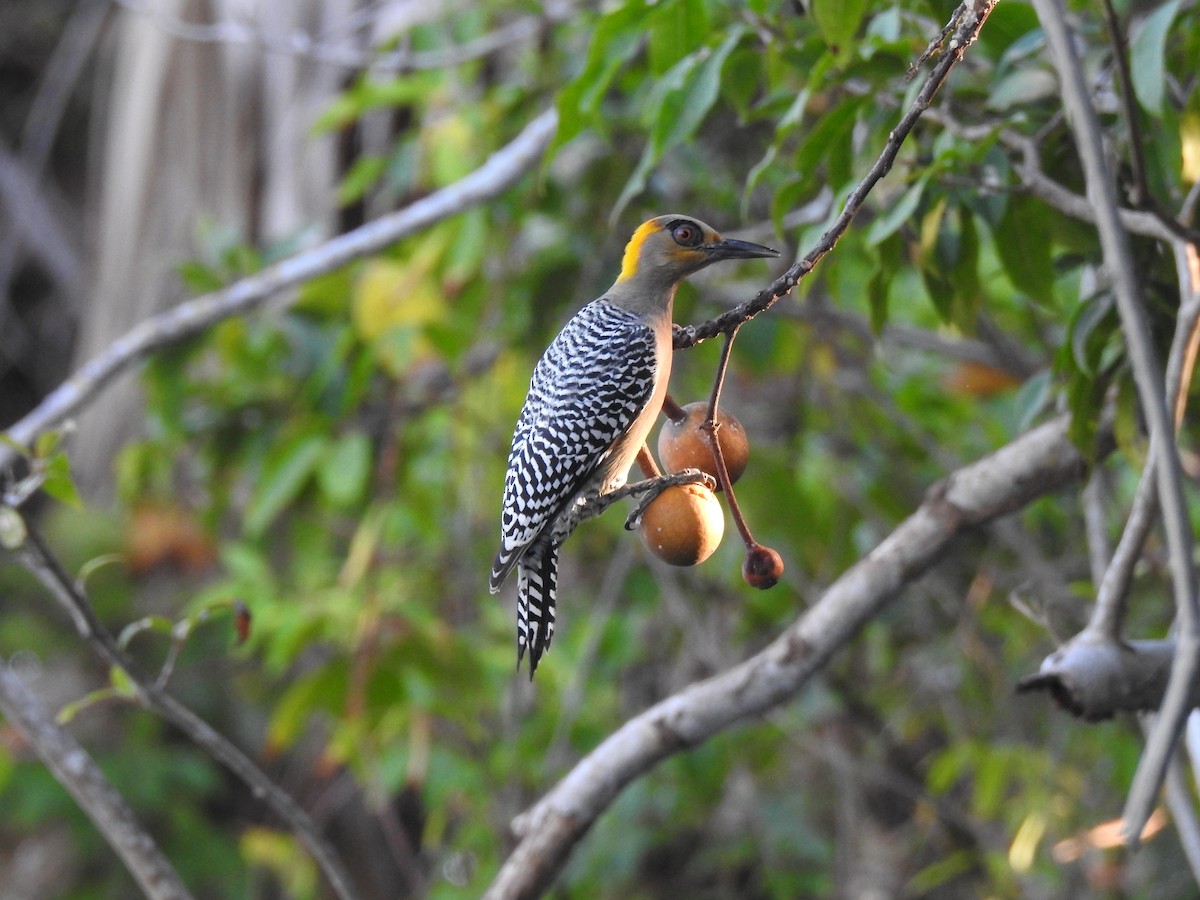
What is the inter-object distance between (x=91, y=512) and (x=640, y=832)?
2.54m

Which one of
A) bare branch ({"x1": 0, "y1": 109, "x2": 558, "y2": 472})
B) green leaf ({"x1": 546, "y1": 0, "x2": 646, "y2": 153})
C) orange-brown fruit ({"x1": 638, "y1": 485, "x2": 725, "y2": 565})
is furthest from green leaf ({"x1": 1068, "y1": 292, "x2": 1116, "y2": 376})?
bare branch ({"x1": 0, "y1": 109, "x2": 558, "y2": 472})

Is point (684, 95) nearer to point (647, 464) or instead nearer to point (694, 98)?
point (694, 98)

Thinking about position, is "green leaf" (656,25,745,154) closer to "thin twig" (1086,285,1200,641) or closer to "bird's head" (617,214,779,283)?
"bird's head" (617,214,779,283)

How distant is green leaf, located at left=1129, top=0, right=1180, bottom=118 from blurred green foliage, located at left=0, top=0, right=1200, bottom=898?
1.78 feet

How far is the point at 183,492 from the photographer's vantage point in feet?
17.2

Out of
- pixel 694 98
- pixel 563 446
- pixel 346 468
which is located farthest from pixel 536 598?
pixel 346 468

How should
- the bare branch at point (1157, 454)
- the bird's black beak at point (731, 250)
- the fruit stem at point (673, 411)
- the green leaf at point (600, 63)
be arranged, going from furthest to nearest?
the green leaf at point (600, 63) → the bird's black beak at point (731, 250) → the fruit stem at point (673, 411) → the bare branch at point (1157, 454)

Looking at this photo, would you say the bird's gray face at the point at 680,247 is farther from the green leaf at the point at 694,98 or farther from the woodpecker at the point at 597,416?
the green leaf at the point at 694,98

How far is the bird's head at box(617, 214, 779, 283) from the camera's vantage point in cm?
221

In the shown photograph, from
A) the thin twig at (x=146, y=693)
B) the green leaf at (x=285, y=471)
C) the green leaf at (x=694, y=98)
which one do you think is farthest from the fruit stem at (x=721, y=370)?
the green leaf at (x=285, y=471)

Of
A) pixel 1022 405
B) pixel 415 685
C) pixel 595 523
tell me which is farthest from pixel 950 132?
pixel 595 523

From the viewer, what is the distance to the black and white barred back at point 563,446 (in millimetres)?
2275

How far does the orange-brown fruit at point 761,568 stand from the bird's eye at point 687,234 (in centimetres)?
75

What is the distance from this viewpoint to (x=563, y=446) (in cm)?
237
